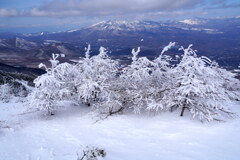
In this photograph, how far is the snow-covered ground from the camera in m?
8.95

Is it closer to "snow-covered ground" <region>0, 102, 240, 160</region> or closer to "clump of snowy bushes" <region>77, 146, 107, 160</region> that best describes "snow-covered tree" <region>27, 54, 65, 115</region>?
"snow-covered ground" <region>0, 102, 240, 160</region>

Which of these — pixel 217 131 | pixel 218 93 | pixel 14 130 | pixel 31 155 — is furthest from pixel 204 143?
pixel 14 130

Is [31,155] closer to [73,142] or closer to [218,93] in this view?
[73,142]

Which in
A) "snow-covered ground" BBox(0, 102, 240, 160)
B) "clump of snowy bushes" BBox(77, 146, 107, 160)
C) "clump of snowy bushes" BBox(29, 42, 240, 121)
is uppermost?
"clump of snowy bushes" BBox(29, 42, 240, 121)

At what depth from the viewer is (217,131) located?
11.6m

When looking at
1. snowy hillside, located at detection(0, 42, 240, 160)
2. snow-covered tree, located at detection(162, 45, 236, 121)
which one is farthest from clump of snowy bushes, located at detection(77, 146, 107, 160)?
snow-covered tree, located at detection(162, 45, 236, 121)

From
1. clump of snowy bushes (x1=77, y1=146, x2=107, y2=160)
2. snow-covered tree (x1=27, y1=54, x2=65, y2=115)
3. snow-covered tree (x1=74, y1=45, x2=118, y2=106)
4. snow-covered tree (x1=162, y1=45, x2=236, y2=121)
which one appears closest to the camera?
clump of snowy bushes (x1=77, y1=146, x2=107, y2=160)

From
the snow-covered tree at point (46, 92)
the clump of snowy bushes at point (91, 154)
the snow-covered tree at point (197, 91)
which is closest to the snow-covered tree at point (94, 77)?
the snow-covered tree at point (46, 92)

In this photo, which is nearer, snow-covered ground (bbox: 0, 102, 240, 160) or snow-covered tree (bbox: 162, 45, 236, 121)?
snow-covered ground (bbox: 0, 102, 240, 160)

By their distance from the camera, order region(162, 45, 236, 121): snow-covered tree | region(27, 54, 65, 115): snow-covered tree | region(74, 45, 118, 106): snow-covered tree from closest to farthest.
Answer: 1. region(162, 45, 236, 121): snow-covered tree
2. region(27, 54, 65, 115): snow-covered tree
3. region(74, 45, 118, 106): snow-covered tree

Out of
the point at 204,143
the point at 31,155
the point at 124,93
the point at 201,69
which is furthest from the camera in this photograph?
the point at 124,93

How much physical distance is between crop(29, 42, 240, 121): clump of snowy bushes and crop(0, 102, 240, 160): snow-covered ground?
1.07 metres

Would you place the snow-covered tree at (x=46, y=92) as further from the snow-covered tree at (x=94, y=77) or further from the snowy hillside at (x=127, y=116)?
the snow-covered tree at (x=94, y=77)

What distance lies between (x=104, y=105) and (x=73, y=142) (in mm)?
6170
